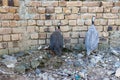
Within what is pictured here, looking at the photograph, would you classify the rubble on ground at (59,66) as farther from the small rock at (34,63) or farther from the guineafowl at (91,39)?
the guineafowl at (91,39)

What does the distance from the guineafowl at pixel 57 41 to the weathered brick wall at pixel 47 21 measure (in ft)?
0.76

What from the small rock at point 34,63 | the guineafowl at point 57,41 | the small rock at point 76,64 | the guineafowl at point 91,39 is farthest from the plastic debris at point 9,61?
the guineafowl at point 91,39

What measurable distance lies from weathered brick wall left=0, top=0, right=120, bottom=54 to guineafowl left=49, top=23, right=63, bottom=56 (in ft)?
0.76

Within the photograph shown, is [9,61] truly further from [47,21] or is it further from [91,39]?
[91,39]

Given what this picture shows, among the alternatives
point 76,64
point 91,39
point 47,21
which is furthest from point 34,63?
point 91,39

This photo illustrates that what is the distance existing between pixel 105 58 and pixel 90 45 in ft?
1.38

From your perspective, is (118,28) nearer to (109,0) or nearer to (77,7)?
(109,0)

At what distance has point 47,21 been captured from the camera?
5.14m

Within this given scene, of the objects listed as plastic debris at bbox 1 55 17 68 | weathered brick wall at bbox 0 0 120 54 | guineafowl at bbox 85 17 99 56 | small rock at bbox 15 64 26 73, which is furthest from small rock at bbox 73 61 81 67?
plastic debris at bbox 1 55 17 68

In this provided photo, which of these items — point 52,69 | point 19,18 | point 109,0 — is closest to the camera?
point 52,69

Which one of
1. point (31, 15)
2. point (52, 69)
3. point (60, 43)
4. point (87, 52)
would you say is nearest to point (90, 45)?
point (87, 52)

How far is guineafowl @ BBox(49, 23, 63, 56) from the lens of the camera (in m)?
4.97

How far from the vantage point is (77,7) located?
5.21 meters

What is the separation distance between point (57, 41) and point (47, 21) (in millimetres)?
487
